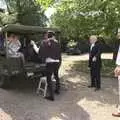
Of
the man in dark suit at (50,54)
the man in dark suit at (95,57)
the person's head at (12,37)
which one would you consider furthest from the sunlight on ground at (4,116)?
the man in dark suit at (95,57)

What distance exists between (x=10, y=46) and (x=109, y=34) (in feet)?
28.8

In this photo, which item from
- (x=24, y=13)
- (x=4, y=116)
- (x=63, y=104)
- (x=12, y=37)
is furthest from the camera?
(x=24, y=13)

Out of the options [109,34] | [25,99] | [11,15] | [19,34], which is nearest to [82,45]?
[11,15]

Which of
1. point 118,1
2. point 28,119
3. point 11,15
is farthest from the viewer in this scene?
point 11,15

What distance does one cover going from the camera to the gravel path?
29.4 ft

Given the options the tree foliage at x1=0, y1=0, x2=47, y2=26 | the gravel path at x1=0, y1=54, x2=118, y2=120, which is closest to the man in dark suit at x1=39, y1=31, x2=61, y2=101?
the gravel path at x1=0, y1=54, x2=118, y2=120

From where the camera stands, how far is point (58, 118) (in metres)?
8.80

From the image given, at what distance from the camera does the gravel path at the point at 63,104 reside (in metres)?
8.96

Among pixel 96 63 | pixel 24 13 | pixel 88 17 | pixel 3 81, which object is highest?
pixel 88 17

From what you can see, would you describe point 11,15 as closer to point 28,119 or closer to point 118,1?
point 118,1

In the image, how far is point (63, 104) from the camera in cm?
1023

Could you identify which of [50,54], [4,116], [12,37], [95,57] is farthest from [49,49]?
[4,116]

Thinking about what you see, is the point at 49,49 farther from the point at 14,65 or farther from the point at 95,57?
the point at 95,57

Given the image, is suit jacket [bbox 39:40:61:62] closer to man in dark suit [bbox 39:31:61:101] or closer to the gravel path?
man in dark suit [bbox 39:31:61:101]
